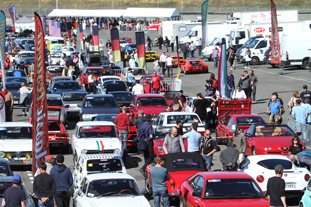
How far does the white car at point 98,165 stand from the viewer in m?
15.8

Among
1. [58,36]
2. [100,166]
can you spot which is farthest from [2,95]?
[58,36]

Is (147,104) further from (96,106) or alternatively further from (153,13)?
(153,13)

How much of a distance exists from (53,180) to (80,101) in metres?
16.8

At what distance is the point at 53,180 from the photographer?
13.2m

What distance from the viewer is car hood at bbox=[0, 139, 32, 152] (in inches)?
776

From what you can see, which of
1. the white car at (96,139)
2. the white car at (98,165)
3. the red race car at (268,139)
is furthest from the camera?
the red race car at (268,139)

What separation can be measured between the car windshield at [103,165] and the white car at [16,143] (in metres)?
4.14

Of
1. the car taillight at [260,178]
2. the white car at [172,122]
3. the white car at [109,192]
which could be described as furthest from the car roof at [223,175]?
the white car at [172,122]

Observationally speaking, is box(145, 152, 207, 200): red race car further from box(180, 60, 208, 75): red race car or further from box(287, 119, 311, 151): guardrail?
box(180, 60, 208, 75): red race car

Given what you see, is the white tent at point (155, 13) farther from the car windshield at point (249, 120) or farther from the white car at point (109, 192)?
the white car at point (109, 192)

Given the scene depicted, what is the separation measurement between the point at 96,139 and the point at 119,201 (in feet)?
23.8

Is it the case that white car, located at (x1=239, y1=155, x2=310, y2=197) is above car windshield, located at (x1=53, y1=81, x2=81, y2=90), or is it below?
below

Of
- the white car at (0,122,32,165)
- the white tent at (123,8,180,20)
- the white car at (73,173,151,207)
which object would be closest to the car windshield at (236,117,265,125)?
the white car at (0,122,32,165)

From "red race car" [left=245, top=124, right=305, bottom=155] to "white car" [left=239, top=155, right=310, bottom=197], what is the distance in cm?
312
